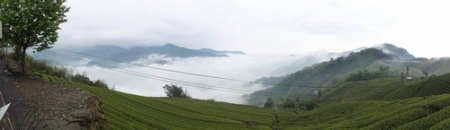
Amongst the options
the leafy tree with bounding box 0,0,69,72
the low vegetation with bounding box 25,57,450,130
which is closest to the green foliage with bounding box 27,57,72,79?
the low vegetation with bounding box 25,57,450,130

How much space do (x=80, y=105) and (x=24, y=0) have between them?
1335 centimetres

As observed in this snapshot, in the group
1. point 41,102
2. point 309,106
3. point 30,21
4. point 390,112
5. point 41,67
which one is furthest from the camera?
point 309,106

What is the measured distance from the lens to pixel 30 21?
3428cm

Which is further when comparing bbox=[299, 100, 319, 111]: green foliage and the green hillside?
bbox=[299, 100, 319, 111]: green foliage

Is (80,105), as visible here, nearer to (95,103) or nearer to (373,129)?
(95,103)

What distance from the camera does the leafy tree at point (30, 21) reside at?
3366 centimetres

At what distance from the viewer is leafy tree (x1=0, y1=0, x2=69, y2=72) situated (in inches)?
1325

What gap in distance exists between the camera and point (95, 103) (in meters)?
32.7

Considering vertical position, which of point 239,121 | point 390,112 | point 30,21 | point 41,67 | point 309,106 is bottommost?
point 309,106

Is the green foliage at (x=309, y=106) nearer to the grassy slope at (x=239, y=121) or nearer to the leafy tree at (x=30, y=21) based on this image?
the grassy slope at (x=239, y=121)

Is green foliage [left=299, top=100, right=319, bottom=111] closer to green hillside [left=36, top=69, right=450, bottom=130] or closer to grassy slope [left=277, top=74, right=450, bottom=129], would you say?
grassy slope [left=277, top=74, right=450, bottom=129]

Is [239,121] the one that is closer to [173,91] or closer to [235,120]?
[235,120]

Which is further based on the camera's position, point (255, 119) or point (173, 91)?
point (173, 91)

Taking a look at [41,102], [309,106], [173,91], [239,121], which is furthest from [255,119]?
[309,106]
